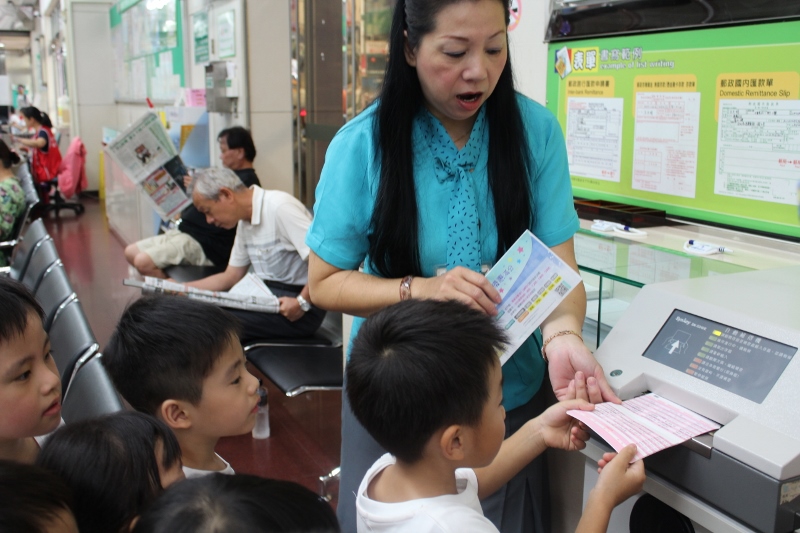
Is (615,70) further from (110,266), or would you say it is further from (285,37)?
(110,266)

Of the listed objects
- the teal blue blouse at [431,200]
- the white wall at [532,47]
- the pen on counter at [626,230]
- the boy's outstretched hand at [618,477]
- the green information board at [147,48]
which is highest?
the green information board at [147,48]

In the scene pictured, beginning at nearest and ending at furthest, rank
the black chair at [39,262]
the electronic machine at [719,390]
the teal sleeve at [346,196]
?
1. the electronic machine at [719,390]
2. the teal sleeve at [346,196]
3. the black chair at [39,262]

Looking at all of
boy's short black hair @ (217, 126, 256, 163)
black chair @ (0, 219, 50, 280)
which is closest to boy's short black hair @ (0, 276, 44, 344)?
black chair @ (0, 219, 50, 280)

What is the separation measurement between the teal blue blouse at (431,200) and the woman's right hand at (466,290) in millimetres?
124

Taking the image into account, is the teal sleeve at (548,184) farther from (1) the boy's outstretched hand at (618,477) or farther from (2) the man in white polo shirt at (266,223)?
(2) the man in white polo shirt at (266,223)

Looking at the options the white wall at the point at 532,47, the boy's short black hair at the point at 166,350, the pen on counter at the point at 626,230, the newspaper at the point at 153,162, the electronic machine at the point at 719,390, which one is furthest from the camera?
the newspaper at the point at 153,162

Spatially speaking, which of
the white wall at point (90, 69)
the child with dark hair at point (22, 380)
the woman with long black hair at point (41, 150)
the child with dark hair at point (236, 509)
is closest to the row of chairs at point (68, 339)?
the child with dark hair at point (22, 380)

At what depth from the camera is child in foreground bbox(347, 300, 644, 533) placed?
1.02m

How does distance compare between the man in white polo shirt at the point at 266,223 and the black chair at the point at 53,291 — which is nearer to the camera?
the black chair at the point at 53,291

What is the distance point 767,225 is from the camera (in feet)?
5.81

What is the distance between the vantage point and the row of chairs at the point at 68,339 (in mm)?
1618

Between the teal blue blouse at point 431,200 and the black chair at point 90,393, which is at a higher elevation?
the teal blue blouse at point 431,200

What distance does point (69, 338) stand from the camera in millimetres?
2160

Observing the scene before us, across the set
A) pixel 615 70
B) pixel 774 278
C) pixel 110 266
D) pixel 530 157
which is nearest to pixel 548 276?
pixel 530 157
